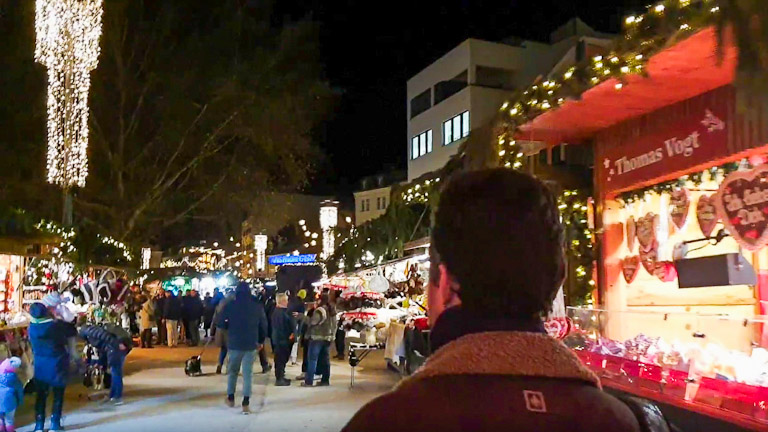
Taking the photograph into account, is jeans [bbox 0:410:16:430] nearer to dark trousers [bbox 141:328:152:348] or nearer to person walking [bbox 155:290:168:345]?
dark trousers [bbox 141:328:152:348]

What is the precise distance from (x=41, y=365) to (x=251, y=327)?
2664mm

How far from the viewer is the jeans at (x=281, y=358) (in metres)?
13.0

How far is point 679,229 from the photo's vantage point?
9.38 m

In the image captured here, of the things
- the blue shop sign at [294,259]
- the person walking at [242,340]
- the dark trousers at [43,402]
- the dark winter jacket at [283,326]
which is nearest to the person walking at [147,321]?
the dark winter jacket at [283,326]

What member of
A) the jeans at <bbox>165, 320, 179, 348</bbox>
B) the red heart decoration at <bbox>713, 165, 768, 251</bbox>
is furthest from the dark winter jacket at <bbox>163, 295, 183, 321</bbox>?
the red heart decoration at <bbox>713, 165, 768, 251</bbox>

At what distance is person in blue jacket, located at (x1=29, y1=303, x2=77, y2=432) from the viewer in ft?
28.2

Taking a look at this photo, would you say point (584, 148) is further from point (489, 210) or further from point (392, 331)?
point (489, 210)

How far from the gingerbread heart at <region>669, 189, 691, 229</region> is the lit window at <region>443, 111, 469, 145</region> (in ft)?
101

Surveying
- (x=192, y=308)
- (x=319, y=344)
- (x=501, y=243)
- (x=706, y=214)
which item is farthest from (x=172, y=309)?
(x=501, y=243)

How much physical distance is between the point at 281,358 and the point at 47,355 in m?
5.02

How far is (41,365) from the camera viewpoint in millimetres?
8602

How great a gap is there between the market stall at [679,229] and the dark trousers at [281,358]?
5.50 m

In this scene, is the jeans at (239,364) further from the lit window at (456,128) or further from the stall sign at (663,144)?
the lit window at (456,128)

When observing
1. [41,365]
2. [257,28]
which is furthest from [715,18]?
[257,28]
